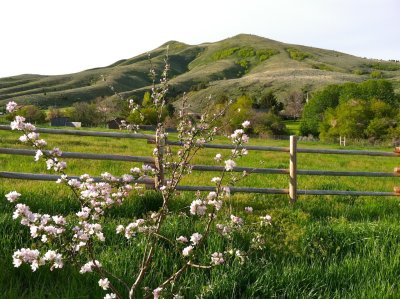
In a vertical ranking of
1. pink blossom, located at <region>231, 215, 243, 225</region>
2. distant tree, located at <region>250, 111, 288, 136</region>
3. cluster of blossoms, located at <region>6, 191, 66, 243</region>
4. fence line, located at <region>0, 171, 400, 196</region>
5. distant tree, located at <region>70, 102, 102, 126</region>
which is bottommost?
distant tree, located at <region>250, 111, 288, 136</region>

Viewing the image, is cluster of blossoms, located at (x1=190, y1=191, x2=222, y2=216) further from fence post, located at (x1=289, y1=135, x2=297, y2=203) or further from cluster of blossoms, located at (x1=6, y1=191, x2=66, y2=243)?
fence post, located at (x1=289, y1=135, x2=297, y2=203)

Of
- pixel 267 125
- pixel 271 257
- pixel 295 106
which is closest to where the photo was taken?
pixel 271 257

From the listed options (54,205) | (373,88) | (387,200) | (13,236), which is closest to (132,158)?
(54,205)

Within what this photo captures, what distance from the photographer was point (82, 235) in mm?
2732

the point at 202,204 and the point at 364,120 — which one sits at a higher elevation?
the point at 202,204

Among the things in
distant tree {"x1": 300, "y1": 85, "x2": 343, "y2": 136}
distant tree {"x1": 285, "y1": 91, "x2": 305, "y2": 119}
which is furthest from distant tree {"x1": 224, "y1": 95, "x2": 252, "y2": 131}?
distant tree {"x1": 285, "y1": 91, "x2": 305, "y2": 119}

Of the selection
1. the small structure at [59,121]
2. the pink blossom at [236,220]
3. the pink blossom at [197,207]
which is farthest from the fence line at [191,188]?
the small structure at [59,121]

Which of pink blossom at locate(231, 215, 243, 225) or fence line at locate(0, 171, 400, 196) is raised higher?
pink blossom at locate(231, 215, 243, 225)

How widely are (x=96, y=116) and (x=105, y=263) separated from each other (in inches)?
2845

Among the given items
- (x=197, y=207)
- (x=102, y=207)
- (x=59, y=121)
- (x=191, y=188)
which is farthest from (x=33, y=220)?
(x=59, y=121)

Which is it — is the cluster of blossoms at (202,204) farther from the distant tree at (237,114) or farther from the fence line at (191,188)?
the fence line at (191,188)

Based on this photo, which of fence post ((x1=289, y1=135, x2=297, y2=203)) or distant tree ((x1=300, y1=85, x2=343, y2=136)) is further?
distant tree ((x1=300, y1=85, x2=343, y2=136))

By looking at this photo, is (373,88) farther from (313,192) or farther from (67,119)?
(313,192)

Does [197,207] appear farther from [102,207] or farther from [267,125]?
[267,125]
